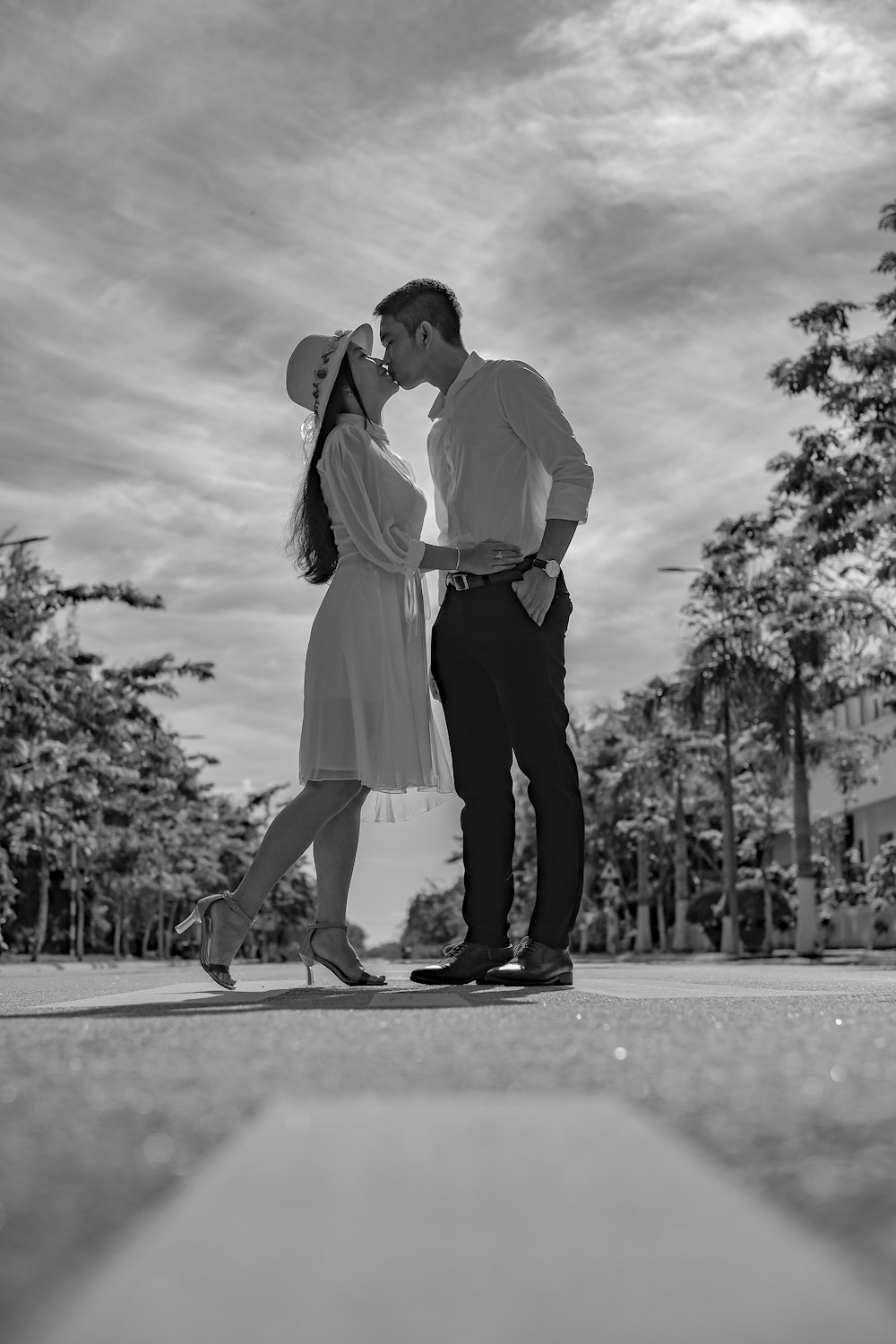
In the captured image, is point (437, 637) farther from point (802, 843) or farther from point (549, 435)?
point (802, 843)

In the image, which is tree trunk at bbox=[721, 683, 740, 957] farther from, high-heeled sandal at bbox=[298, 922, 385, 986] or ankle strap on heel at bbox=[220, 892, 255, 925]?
ankle strap on heel at bbox=[220, 892, 255, 925]

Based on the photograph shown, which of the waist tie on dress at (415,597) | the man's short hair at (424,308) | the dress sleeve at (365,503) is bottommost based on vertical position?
the waist tie on dress at (415,597)

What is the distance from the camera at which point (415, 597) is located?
555cm

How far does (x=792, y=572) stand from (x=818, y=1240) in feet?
118

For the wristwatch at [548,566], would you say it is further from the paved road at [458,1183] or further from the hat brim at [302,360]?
the paved road at [458,1183]

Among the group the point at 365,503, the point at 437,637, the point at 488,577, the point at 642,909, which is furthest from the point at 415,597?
the point at 642,909

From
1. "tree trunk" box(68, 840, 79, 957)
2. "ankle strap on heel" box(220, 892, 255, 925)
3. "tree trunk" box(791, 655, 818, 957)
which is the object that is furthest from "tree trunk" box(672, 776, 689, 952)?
"ankle strap on heel" box(220, 892, 255, 925)

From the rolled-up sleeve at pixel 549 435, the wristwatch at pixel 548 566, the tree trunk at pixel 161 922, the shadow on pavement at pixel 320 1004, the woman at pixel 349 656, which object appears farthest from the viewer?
the tree trunk at pixel 161 922

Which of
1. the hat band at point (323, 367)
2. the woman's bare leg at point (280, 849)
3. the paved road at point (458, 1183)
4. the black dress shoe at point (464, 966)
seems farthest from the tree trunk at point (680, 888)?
the paved road at point (458, 1183)

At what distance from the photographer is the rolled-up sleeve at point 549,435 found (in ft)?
17.7

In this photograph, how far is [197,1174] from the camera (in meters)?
1.23

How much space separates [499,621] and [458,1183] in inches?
164

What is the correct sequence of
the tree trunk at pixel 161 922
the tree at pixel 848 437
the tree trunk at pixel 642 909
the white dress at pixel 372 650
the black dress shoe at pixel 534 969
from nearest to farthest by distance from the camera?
1. the black dress shoe at pixel 534 969
2. the white dress at pixel 372 650
3. the tree at pixel 848 437
4. the tree trunk at pixel 642 909
5. the tree trunk at pixel 161 922

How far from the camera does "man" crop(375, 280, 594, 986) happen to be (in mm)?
5133
